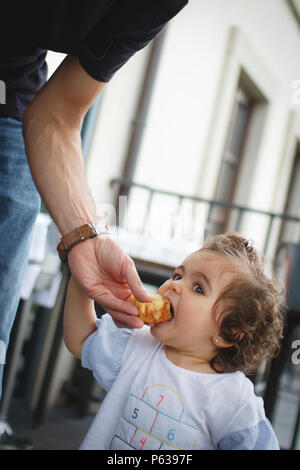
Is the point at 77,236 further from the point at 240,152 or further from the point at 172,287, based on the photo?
the point at 240,152

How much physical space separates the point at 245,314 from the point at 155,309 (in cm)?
18

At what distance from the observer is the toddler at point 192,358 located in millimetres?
842

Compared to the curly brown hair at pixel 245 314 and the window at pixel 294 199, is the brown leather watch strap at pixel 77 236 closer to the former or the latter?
the curly brown hair at pixel 245 314

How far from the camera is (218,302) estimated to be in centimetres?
93

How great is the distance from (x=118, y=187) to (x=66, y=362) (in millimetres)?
1065

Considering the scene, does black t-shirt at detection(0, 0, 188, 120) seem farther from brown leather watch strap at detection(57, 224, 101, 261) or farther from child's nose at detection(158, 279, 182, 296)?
child's nose at detection(158, 279, 182, 296)

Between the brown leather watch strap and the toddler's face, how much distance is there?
19 centimetres

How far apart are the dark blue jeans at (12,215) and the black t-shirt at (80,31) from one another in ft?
0.20

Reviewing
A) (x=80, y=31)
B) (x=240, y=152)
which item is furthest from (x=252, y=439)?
(x=240, y=152)

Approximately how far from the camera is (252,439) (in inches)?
32.1

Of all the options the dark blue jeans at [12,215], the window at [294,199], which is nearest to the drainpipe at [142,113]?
the dark blue jeans at [12,215]

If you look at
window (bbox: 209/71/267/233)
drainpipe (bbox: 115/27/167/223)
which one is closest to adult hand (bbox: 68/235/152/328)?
drainpipe (bbox: 115/27/167/223)

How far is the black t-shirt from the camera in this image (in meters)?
0.83

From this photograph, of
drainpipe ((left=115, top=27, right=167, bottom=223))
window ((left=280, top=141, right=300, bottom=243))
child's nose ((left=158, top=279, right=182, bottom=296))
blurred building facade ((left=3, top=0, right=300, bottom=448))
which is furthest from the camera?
window ((left=280, top=141, right=300, bottom=243))
